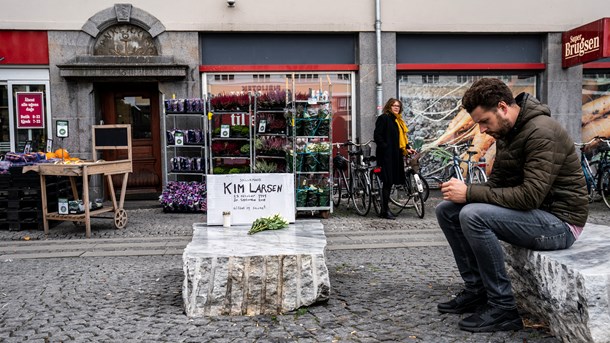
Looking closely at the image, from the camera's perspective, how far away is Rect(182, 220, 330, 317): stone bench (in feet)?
14.2

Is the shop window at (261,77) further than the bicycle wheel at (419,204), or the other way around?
the shop window at (261,77)

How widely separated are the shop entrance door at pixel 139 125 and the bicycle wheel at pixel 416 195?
5.37m

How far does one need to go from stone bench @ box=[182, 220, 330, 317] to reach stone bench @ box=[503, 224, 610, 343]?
1.38 metres

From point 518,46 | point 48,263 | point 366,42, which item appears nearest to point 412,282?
point 48,263

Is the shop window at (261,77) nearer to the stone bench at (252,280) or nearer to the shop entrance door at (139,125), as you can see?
the shop entrance door at (139,125)

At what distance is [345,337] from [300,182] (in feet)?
21.0

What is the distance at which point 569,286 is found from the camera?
346 cm

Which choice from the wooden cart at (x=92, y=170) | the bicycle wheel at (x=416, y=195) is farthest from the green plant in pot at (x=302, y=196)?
the wooden cart at (x=92, y=170)

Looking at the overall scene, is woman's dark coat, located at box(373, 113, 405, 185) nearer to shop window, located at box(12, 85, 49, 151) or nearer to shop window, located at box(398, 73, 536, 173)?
shop window, located at box(398, 73, 536, 173)

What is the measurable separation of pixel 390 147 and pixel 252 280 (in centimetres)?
583

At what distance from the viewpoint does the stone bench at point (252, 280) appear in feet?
14.2

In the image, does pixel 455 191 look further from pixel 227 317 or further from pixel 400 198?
pixel 400 198

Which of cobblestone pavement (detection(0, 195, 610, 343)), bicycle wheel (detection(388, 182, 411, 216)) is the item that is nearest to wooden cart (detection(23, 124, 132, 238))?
cobblestone pavement (detection(0, 195, 610, 343))

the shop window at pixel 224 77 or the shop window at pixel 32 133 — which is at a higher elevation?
the shop window at pixel 224 77
